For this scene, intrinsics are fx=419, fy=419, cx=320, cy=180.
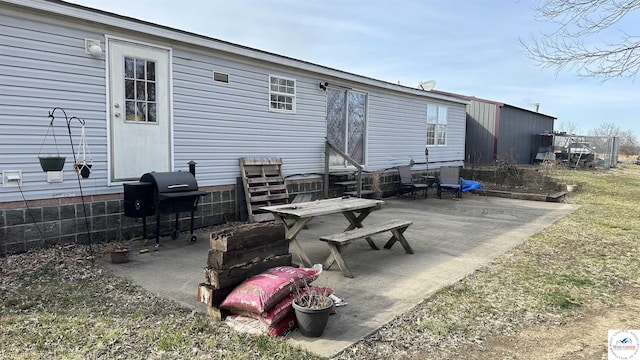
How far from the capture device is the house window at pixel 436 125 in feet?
43.1

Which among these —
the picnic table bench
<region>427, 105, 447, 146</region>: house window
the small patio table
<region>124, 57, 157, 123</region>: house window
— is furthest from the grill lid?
<region>427, 105, 447, 146</region>: house window

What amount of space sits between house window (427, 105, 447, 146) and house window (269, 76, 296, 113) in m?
6.02

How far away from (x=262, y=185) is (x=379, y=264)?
3239 millimetres

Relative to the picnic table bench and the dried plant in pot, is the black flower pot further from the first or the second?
the picnic table bench

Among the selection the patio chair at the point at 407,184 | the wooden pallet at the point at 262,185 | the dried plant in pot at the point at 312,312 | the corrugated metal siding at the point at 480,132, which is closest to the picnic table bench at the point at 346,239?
the dried plant in pot at the point at 312,312

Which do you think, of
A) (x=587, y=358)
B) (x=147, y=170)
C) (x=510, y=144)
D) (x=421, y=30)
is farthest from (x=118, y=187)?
(x=510, y=144)

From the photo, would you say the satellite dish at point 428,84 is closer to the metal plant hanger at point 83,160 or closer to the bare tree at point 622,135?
the metal plant hanger at point 83,160

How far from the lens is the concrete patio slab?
135 inches

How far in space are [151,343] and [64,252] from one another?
8.98 feet

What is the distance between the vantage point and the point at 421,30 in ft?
41.1

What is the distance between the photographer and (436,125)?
13430 millimetres

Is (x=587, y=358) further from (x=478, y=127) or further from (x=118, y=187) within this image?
(x=478, y=127)

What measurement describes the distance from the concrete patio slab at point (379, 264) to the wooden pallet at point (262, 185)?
871mm

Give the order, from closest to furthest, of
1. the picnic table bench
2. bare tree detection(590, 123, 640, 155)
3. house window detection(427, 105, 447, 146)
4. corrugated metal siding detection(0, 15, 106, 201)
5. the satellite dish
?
the picnic table bench → corrugated metal siding detection(0, 15, 106, 201) → house window detection(427, 105, 447, 146) → the satellite dish → bare tree detection(590, 123, 640, 155)
